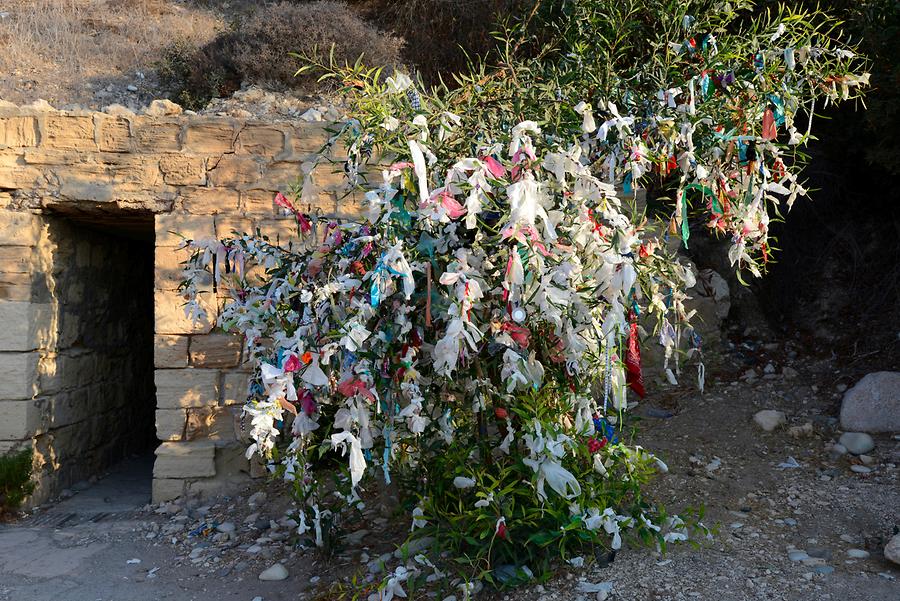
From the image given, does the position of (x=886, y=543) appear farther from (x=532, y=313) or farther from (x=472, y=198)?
(x=472, y=198)

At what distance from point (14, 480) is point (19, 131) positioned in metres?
2.04

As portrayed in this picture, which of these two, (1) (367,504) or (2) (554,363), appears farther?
(1) (367,504)

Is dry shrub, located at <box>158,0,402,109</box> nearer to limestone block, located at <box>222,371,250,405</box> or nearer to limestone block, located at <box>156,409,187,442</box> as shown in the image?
limestone block, located at <box>222,371,250,405</box>

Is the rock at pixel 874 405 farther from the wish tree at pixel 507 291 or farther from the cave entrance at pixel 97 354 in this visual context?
the cave entrance at pixel 97 354

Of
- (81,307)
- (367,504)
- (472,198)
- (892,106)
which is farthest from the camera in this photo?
(81,307)

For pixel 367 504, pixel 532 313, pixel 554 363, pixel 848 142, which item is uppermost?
pixel 848 142

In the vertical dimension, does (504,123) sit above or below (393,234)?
above

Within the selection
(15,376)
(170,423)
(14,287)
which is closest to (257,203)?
(170,423)

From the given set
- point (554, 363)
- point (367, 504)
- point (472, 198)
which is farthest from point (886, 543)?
point (367, 504)

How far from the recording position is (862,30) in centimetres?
434

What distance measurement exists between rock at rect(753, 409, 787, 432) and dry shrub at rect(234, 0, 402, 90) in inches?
160

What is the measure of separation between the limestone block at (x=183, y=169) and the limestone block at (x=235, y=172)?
0.06m

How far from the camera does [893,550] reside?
2.58 m

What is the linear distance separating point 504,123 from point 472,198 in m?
0.97
